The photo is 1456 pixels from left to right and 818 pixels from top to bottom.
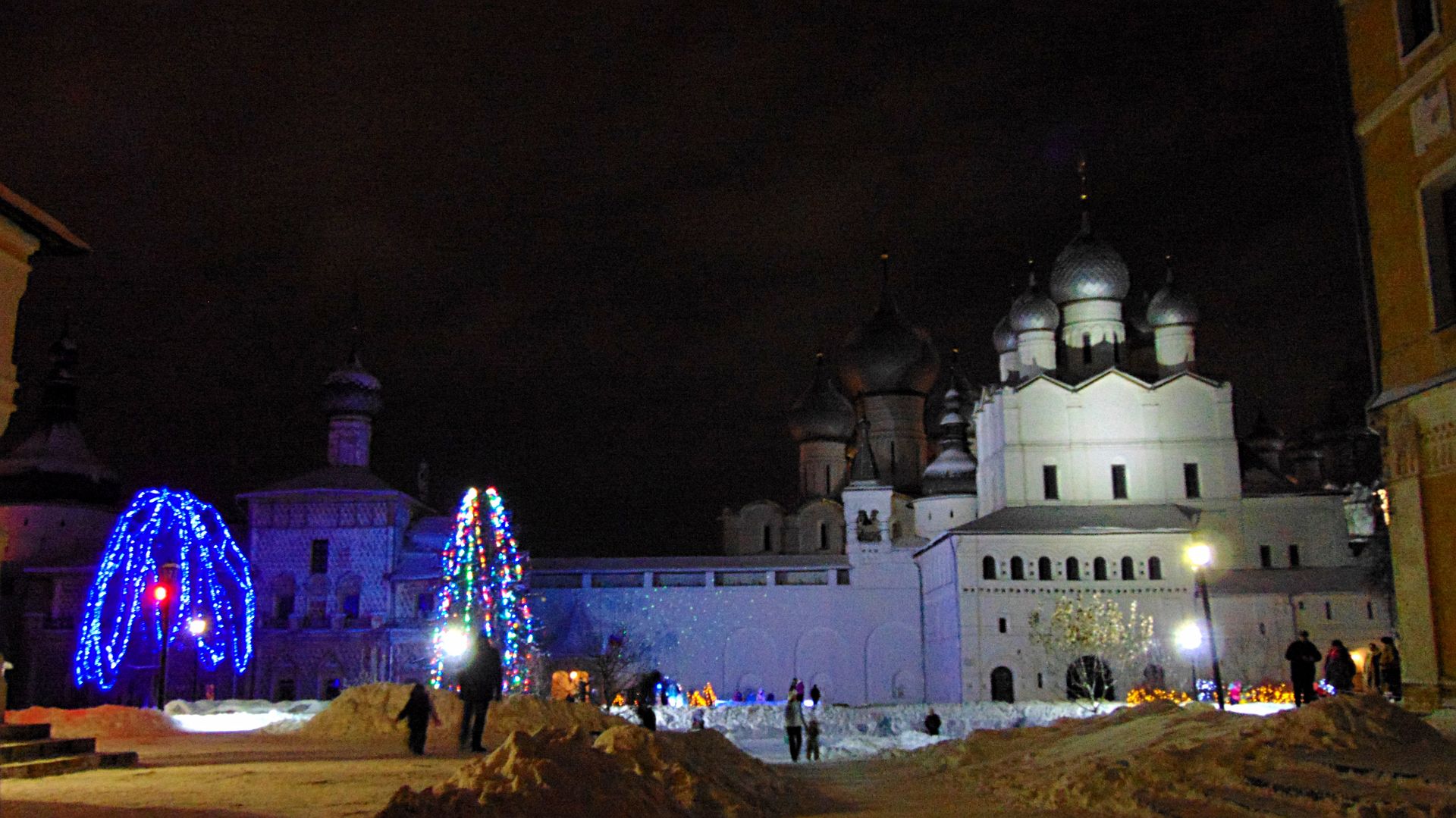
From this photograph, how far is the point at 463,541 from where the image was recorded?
102ft

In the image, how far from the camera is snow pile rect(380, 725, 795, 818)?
26.9 feet

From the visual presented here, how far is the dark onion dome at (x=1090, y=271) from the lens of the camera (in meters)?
44.3

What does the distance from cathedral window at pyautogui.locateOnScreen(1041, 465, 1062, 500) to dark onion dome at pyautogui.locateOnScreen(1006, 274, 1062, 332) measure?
5104 millimetres

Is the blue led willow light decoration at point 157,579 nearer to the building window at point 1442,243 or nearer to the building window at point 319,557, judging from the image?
the building window at point 319,557

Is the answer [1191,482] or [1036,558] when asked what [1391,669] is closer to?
[1036,558]

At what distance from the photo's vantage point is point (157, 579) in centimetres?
3328

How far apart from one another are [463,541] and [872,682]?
1832 centimetres

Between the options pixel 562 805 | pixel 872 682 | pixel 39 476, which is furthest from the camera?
pixel 39 476

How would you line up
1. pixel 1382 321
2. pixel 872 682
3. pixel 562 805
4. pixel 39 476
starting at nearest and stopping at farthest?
pixel 562 805 → pixel 1382 321 → pixel 872 682 → pixel 39 476

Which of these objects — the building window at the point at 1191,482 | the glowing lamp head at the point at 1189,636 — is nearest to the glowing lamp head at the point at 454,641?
the glowing lamp head at the point at 1189,636

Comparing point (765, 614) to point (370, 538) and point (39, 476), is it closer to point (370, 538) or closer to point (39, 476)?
point (370, 538)

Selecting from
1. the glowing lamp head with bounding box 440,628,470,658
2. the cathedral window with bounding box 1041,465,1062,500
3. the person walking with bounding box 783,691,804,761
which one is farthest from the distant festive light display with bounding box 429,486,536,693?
the cathedral window with bounding box 1041,465,1062,500

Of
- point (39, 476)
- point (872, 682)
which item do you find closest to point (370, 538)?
point (39, 476)

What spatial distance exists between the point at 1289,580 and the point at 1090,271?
11435 mm
